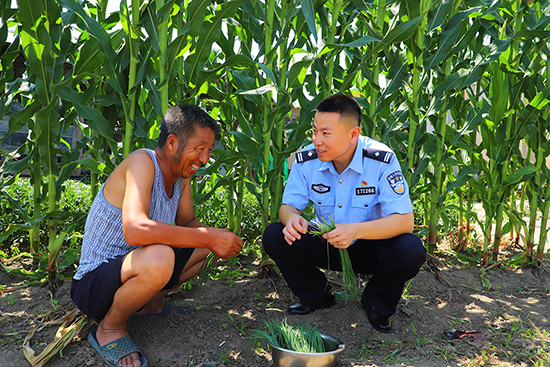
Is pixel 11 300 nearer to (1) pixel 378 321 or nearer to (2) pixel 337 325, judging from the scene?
(2) pixel 337 325

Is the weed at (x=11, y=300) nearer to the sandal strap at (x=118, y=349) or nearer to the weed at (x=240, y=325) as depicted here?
the sandal strap at (x=118, y=349)

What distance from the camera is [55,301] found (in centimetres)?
234

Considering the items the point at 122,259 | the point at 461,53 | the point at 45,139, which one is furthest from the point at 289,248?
the point at 461,53

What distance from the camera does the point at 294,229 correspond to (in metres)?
2.17

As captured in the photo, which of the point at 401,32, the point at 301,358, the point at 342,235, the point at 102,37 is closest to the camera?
the point at 301,358

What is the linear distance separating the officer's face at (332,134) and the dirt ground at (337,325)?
A: 95 centimetres

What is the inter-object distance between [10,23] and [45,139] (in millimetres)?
927

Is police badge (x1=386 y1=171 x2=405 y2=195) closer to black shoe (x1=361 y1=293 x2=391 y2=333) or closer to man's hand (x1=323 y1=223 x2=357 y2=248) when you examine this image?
man's hand (x1=323 y1=223 x2=357 y2=248)

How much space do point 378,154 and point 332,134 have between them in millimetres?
325

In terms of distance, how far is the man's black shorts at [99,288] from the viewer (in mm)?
1831

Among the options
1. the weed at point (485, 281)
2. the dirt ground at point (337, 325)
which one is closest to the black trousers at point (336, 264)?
the dirt ground at point (337, 325)

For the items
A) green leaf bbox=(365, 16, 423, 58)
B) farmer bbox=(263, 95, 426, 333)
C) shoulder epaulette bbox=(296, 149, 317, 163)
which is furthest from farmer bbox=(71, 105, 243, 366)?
green leaf bbox=(365, 16, 423, 58)

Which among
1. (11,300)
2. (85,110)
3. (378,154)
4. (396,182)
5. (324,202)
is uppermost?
(85,110)

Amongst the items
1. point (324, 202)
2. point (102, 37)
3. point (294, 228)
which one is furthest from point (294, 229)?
point (102, 37)
